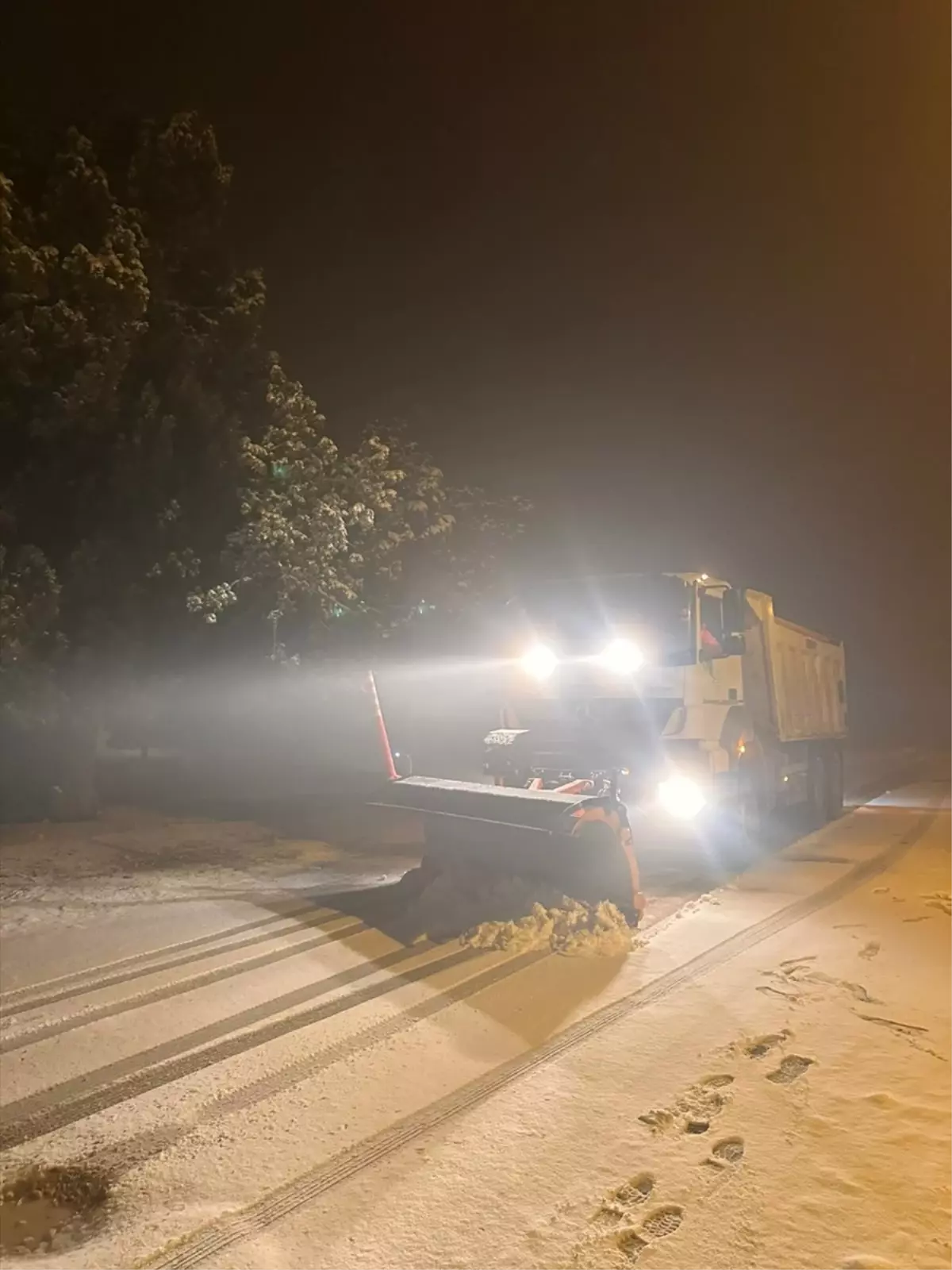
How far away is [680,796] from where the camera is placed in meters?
10.8

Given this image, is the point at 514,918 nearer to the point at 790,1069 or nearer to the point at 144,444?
the point at 790,1069

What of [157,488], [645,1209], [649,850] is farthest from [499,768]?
[645,1209]

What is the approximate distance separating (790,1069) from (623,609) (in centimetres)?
668

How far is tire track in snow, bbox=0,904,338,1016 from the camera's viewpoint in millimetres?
6402

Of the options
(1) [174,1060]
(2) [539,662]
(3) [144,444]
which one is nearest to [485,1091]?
(1) [174,1060]

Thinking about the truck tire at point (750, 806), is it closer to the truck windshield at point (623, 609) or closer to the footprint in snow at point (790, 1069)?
the truck windshield at point (623, 609)

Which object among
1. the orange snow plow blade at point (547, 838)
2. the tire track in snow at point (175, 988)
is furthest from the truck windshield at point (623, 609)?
the tire track in snow at point (175, 988)

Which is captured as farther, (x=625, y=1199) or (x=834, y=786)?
(x=834, y=786)

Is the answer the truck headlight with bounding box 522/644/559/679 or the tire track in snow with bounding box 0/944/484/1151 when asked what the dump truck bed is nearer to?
the truck headlight with bounding box 522/644/559/679

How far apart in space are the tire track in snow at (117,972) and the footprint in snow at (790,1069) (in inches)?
164

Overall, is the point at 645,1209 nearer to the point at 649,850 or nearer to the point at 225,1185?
the point at 225,1185

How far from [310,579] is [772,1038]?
30.3ft

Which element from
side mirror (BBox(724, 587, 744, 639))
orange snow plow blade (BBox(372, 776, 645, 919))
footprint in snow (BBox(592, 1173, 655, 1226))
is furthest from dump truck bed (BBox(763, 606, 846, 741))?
footprint in snow (BBox(592, 1173, 655, 1226))

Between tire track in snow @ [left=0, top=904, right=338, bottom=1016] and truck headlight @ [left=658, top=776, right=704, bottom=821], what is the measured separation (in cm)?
408
